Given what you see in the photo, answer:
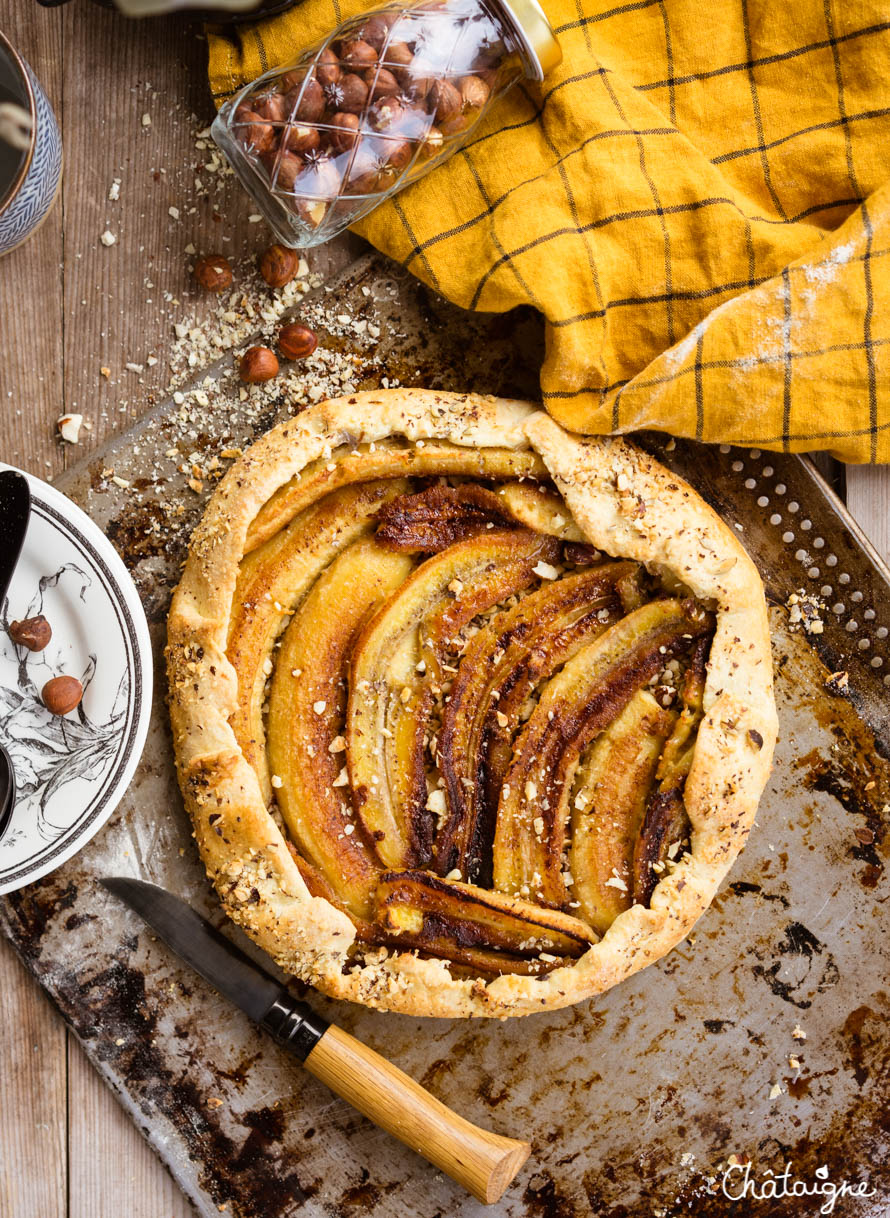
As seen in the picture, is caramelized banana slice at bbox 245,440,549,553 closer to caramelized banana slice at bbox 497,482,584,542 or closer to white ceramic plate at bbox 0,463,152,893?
caramelized banana slice at bbox 497,482,584,542

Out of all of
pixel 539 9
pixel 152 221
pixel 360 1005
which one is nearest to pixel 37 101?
pixel 152 221

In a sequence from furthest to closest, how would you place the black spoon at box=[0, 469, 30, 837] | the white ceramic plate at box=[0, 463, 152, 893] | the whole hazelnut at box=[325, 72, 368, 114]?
the white ceramic plate at box=[0, 463, 152, 893] < the black spoon at box=[0, 469, 30, 837] < the whole hazelnut at box=[325, 72, 368, 114]

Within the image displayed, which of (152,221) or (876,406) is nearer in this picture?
(876,406)

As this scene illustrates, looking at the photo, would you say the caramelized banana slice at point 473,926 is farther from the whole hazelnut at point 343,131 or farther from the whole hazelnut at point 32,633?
the whole hazelnut at point 343,131

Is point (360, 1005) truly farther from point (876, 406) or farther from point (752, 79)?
point (752, 79)

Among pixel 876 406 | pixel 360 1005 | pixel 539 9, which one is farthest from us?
pixel 360 1005

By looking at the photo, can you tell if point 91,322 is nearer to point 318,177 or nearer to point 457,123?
point 318,177

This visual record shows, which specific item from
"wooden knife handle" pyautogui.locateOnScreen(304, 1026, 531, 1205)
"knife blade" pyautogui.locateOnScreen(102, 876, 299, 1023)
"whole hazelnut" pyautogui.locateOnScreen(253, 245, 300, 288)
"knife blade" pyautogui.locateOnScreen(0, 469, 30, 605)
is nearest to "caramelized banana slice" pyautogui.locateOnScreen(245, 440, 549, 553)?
"whole hazelnut" pyautogui.locateOnScreen(253, 245, 300, 288)
